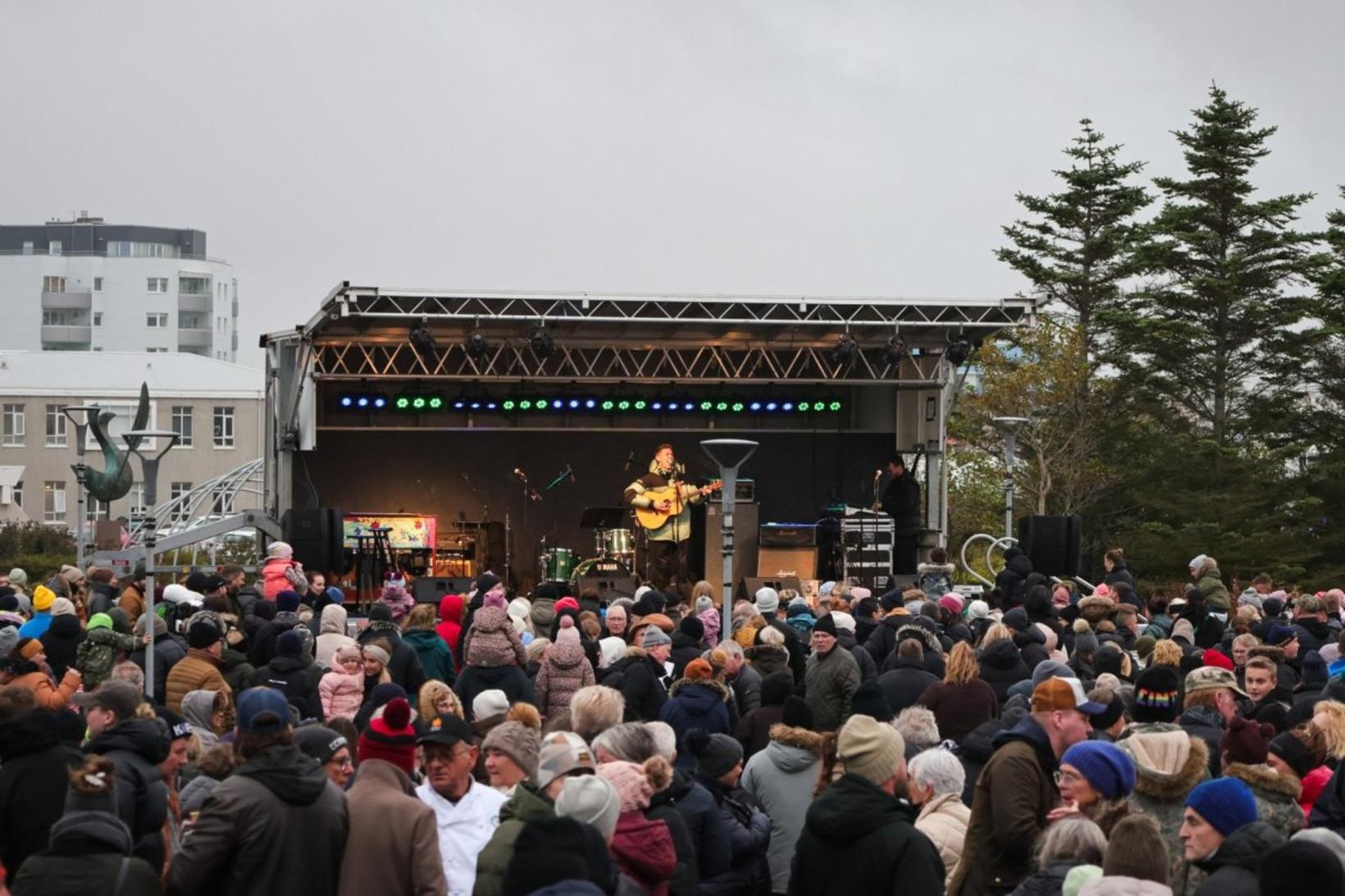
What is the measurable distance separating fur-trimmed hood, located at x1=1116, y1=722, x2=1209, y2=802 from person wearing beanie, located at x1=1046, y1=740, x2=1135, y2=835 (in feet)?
0.66

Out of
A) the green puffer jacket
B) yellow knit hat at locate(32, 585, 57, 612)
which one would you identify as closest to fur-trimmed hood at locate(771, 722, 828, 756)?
the green puffer jacket

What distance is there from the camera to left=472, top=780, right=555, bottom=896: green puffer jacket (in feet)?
17.7

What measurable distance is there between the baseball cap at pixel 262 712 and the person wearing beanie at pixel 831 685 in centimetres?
436

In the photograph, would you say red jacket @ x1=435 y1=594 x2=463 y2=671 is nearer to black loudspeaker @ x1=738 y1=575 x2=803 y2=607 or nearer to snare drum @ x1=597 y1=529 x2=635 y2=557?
black loudspeaker @ x1=738 y1=575 x2=803 y2=607

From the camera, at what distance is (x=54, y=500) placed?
2608 inches

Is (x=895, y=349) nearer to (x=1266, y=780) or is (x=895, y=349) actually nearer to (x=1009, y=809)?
(x=1009, y=809)

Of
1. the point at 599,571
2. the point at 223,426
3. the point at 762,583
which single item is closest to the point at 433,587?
the point at 599,571

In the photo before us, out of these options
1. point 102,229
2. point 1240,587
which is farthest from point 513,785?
point 102,229

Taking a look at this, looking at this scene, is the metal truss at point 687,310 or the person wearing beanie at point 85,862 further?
the metal truss at point 687,310

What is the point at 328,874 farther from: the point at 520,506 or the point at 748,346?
the point at 520,506

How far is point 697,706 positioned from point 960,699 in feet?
4.06

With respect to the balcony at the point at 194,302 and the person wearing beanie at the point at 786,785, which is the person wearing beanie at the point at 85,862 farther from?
the balcony at the point at 194,302

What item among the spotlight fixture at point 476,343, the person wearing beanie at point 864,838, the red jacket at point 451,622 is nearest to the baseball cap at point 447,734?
the person wearing beanie at point 864,838

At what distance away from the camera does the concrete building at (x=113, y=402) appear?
65875 millimetres
